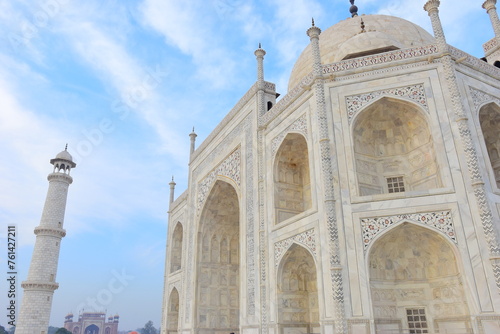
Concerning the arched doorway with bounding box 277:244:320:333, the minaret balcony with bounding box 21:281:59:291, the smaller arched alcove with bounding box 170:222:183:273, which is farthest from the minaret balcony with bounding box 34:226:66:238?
the arched doorway with bounding box 277:244:320:333

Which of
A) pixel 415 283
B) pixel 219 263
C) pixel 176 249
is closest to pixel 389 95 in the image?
pixel 415 283

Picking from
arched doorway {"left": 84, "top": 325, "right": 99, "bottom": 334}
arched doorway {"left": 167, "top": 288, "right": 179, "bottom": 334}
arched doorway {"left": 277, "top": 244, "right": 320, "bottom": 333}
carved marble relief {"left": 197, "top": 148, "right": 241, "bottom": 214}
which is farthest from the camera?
arched doorway {"left": 84, "top": 325, "right": 99, "bottom": 334}

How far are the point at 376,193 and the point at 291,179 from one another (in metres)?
2.73

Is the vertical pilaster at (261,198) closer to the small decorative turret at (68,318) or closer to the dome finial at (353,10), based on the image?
the dome finial at (353,10)

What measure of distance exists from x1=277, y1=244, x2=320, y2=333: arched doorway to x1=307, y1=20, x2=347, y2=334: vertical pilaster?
1.48 meters

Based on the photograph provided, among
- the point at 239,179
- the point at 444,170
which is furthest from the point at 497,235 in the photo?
the point at 239,179

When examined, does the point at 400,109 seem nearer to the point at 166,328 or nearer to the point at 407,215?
the point at 407,215

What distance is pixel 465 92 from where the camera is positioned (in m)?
8.55

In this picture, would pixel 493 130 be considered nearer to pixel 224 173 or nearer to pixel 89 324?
pixel 224 173

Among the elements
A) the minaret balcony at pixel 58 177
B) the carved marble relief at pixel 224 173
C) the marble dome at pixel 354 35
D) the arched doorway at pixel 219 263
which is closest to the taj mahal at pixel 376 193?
the carved marble relief at pixel 224 173

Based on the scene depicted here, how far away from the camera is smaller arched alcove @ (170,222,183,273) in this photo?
19.4m

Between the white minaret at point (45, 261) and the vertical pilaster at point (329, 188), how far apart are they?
15.4 meters

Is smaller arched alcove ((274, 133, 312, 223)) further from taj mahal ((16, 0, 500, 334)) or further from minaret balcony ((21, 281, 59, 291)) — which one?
minaret balcony ((21, 281, 59, 291))

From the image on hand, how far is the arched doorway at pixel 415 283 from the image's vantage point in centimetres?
747
